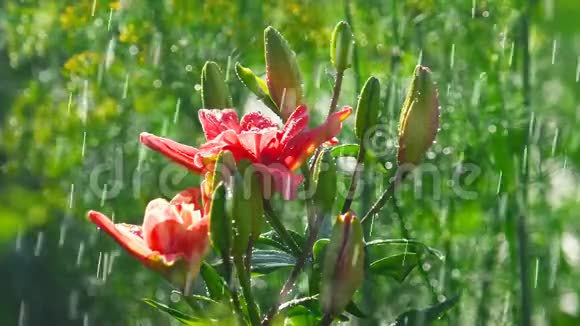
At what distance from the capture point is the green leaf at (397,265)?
2.86 feet

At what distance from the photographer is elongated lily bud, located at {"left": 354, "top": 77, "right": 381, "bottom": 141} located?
0.86m

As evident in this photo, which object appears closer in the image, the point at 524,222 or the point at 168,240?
the point at 168,240

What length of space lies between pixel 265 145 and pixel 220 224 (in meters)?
0.09

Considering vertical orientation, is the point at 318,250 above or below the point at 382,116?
below

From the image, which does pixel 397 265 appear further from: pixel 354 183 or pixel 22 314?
pixel 22 314

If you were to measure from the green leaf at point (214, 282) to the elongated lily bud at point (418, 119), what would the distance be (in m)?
0.18

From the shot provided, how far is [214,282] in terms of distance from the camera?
0.85 m

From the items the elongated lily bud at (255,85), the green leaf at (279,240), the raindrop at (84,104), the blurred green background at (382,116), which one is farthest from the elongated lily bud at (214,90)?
the raindrop at (84,104)

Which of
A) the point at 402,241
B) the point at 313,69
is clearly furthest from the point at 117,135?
the point at 402,241

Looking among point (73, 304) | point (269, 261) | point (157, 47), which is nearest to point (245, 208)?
point (269, 261)

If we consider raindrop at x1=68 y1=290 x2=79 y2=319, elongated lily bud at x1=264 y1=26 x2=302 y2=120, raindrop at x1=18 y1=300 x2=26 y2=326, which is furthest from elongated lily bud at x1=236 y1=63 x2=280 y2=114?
raindrop at x1=18 y1=300 x2=26 y2=326

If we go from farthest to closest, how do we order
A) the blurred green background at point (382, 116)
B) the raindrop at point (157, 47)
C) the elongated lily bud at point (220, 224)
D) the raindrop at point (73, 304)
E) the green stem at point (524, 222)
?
the raindrop at point (73, 304), the raindrop at point (157, 47), the blurred green background at point (382, 116), the green stem at point (524, 222), the elongated lily bud at point (220, 224)

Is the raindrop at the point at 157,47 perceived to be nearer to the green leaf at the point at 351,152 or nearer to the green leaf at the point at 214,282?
the green leaf at the point at 351,152

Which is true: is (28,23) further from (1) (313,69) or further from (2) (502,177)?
(2) (502,177)
